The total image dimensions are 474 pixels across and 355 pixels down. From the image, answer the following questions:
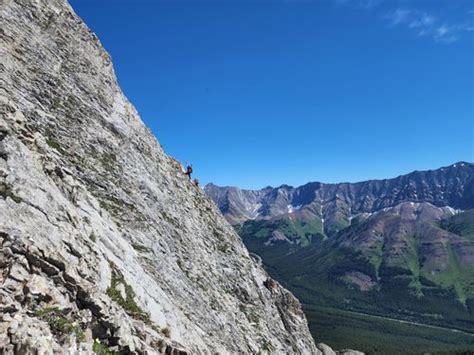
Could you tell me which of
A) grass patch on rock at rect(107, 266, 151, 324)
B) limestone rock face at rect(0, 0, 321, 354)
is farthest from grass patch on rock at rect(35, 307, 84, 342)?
grass patch on rock at rect(107, 266, 151, 324)

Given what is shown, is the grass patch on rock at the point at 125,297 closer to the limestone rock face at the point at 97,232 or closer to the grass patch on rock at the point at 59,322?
the limestone rock face at the point at 97,232

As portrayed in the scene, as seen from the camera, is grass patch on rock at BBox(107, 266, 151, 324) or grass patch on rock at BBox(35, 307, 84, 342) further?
grass patch on rock at BBox(107, 266, 151, 324)

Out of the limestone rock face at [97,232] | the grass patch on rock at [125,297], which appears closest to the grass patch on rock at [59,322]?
the limestone rock face at [97,232]

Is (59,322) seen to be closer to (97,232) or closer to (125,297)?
(125,297)

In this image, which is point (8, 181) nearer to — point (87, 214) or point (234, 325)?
point (87, 214)

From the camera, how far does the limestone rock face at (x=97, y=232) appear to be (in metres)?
20.2

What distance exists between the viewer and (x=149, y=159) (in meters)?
54.8

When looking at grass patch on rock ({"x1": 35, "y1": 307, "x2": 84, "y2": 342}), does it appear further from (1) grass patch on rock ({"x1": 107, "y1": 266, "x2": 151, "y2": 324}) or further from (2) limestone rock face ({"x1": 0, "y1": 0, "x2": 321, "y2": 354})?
(1) grass patch on rock ({"x1": 107, "y1": 266, "x2": 151, "y2": 324})

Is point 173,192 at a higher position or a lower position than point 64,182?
higher

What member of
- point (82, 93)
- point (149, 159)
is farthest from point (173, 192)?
point (82, 93)

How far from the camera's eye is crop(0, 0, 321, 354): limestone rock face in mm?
20234

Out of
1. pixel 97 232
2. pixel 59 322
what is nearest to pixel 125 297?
pixel 97 232

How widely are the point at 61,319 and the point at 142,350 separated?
6.54 m

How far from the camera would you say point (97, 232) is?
31438 mm
